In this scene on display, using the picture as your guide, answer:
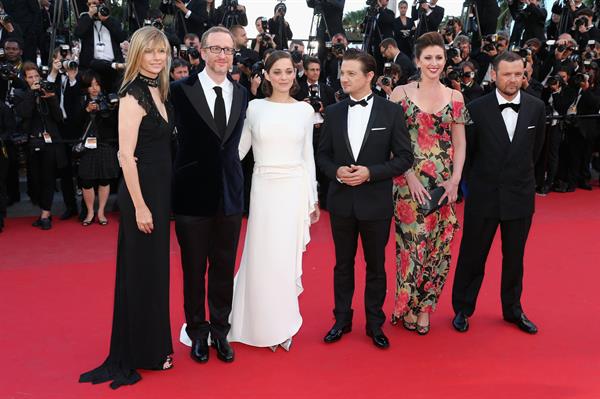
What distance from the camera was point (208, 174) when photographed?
3.22 metres

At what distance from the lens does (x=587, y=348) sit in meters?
3.52

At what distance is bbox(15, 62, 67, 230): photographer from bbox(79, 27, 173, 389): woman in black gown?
3544 mm

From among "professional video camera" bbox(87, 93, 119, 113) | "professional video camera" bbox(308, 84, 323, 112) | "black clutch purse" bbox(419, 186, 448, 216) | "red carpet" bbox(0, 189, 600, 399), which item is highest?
"professional video camera" bbox(308, 84, 323, 112)

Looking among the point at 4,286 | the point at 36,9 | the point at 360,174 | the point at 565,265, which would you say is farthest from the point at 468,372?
the point at 36,9

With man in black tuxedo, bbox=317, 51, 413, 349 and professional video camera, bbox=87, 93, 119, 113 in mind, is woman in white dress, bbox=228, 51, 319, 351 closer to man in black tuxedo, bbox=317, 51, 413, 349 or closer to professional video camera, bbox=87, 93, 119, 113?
man in black tuxedo, bbox=317, 51, 413, 349

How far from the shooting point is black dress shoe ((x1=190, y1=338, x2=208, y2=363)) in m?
3.38

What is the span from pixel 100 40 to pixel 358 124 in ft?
15.2

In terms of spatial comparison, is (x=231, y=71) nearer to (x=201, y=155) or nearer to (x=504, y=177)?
(x=201, y=155)

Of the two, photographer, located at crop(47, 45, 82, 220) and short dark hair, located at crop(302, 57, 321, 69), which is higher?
short dark hair, located at crop(302, 57, 321, 69)

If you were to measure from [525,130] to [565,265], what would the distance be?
1836 mm

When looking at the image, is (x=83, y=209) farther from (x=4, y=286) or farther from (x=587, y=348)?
(x=587, y=348)

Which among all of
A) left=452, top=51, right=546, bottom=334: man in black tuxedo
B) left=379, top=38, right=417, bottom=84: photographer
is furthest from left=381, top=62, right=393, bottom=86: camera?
left=452, top=51, right=546, bottom=334: man in black tuxedo

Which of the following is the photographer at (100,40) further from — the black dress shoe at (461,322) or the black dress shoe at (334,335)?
the black dress shoe at (461,322)

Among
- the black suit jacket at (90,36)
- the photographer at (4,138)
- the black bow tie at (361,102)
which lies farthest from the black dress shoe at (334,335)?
the black suit jacket at (90,36)
